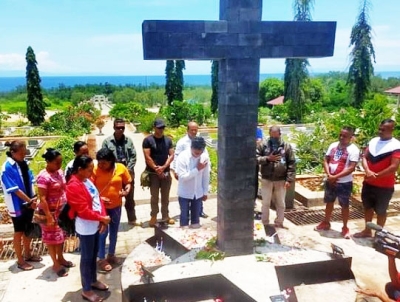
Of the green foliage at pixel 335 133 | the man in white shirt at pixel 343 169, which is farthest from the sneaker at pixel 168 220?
the green foliage at pixel 335 133

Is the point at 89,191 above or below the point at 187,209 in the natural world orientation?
above

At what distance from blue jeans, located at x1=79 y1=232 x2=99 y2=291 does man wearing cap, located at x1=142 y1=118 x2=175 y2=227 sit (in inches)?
73.5

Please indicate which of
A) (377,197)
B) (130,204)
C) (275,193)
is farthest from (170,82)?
(377,197)

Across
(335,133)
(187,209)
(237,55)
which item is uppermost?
(237,55)

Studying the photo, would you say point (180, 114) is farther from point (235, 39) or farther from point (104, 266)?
point (235, 39)

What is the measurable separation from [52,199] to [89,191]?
78 centimetres

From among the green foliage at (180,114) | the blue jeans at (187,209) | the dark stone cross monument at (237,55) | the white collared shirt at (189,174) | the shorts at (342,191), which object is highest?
the dark stone cross monument at (237,55)

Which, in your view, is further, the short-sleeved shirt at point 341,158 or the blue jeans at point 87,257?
the short-sleeved shirt at point 341,158

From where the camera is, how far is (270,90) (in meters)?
38.9

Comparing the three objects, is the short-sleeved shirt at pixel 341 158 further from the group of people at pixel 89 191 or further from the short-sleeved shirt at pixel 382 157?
the group of people at pixel 89 191

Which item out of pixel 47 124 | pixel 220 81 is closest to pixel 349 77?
pixel 47 124

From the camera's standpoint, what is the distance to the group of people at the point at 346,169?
15.8ft

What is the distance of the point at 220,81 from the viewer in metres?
3.89

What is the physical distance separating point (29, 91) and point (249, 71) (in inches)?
1125
